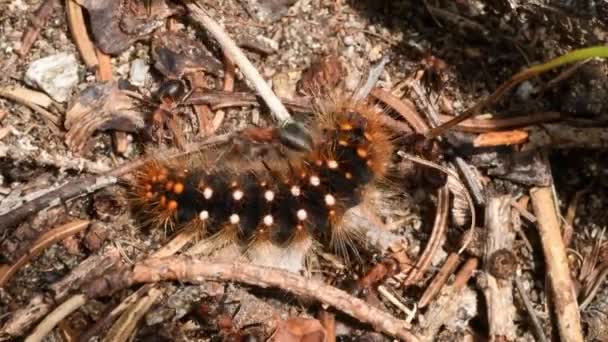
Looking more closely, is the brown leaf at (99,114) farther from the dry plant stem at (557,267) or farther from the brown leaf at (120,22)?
the dry plant stem at (557,267)

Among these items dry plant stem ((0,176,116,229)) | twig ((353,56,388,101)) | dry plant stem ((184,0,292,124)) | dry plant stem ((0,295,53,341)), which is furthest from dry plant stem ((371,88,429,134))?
dry plant stem ((0,295,53,341))

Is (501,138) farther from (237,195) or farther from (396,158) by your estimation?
(237,195)

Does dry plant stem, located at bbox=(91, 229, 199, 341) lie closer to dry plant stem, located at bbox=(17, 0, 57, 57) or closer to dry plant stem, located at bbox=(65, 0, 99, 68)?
dry plant stem, located at bbox=(65, 0, 99, 68)

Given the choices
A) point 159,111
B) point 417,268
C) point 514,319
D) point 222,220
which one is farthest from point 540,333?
point 159,111

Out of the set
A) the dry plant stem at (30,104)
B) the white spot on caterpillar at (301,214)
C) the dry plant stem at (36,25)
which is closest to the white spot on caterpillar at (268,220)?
the white spot on caterpillar at (301,214)

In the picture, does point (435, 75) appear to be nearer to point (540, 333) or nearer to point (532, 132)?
point (532, 132)
